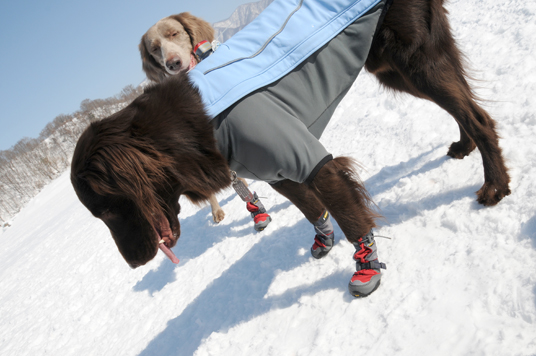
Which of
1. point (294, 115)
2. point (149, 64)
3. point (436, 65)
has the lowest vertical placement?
point (436, 65)

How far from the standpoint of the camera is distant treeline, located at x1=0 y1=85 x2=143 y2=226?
38906 millimetres

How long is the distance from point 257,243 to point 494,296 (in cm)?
185

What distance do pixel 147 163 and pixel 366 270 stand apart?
1.37 meters

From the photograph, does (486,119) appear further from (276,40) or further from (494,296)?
(276,40)

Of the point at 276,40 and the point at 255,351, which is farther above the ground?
the point at 276,40

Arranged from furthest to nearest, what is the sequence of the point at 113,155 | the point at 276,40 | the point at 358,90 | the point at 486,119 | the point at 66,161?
the point at 66,161 → the point at 358,90 → the point at 486,119 → the point at 276,40 → the point at 113,155

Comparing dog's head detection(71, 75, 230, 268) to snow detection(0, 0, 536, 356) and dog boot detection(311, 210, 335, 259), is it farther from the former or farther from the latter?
dog boot detection(311, 210, 335, 259)

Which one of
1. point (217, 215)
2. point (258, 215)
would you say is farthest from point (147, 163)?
point (217, 215)

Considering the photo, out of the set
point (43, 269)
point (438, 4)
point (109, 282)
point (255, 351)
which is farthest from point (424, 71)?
point (43, 269)

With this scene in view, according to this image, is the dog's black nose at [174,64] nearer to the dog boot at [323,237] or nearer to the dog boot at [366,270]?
the dog boot at [323,237]

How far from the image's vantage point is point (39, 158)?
144 feet

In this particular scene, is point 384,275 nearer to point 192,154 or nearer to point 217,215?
point 192,154

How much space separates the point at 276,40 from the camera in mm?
1586

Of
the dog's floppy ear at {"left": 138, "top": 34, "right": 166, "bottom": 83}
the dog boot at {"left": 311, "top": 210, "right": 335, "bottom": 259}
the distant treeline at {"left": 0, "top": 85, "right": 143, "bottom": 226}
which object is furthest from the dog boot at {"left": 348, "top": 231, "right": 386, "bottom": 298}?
the distant treeline at {"left": 0, "top": 85, "right": 143, "bottom": 226}
